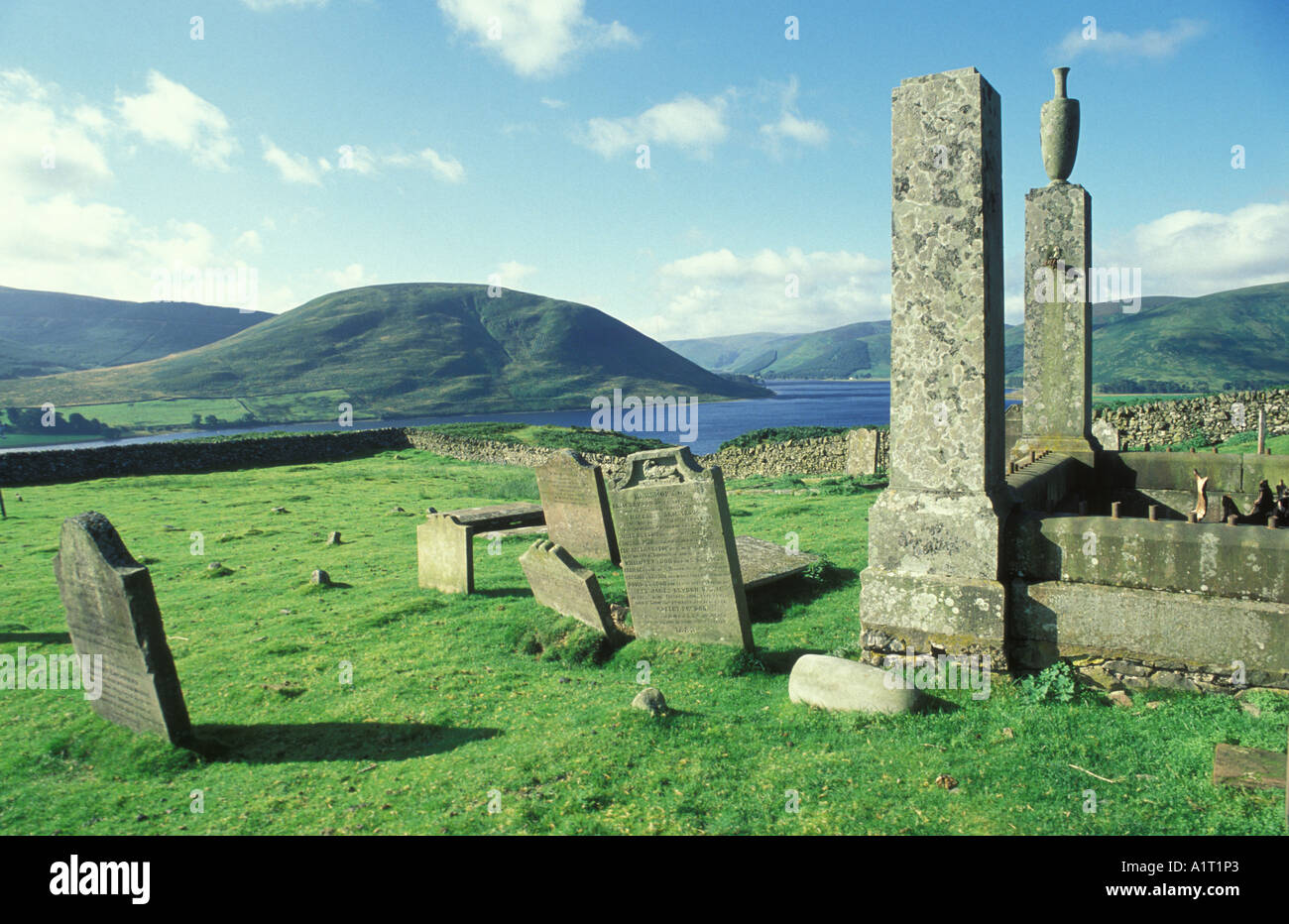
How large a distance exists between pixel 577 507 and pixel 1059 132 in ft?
27.1

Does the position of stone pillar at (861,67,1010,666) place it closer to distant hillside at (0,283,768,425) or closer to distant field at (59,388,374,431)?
distant field at (59,388,374,431)

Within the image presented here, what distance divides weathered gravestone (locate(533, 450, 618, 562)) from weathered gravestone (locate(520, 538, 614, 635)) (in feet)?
8.28

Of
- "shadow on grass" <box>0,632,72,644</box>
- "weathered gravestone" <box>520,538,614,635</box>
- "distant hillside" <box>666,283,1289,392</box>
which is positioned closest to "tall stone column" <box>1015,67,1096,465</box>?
"weathered gravestone" <box>520,538,614,635</box>

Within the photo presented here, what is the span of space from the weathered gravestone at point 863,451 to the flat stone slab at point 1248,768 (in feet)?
66.0

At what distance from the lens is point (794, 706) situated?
5.88 meters

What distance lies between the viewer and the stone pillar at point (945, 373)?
17.8 feet

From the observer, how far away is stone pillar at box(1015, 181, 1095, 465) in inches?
340

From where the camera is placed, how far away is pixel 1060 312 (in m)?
8.77

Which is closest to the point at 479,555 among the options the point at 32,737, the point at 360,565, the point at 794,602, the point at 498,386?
the point at 360,565

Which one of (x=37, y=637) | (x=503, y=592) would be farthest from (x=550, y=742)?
(x=37, y=637)

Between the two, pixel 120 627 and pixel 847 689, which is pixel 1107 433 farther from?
pixel 120 627

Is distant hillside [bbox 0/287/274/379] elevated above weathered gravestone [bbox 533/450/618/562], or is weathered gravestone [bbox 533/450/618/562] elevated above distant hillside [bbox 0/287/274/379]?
distant hillside [bbox 0/287/274/379]

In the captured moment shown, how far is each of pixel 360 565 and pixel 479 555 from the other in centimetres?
201

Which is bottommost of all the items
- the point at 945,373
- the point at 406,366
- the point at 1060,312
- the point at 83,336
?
the point at 945,373
